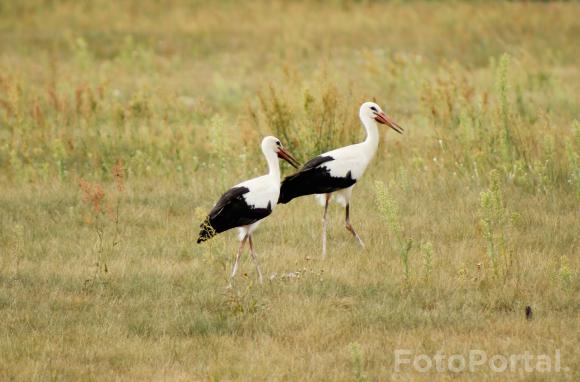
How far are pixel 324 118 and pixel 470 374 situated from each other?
17.2 feet

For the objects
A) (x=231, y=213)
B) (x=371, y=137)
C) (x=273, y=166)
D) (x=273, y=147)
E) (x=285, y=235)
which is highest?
(x=371, y=137)

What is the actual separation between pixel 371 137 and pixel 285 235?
119 cm

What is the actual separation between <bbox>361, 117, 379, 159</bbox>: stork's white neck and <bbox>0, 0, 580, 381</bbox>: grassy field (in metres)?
0.35

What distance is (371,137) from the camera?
28.0ft

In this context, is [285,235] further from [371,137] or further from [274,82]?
[274,82]

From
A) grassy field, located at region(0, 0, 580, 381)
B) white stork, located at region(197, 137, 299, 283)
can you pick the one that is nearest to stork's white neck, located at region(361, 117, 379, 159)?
grassy field, located at region(0, 0, 580, 381)

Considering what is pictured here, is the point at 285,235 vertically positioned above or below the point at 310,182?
below

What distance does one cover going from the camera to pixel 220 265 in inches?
296

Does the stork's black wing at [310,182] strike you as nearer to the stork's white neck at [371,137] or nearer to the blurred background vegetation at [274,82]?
the stork's white neck at [371,137]

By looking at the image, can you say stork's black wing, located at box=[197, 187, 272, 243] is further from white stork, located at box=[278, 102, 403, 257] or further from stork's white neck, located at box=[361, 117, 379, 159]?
stork's white neck, located at box=[361, 117, 379, 159]

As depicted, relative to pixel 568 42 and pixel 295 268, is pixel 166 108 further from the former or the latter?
pixel 568 42

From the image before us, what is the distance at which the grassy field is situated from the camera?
5945 mm

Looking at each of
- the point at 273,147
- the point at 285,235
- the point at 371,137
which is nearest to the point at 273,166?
the point at 273,147

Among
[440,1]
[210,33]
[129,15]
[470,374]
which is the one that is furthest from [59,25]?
[470,374]
